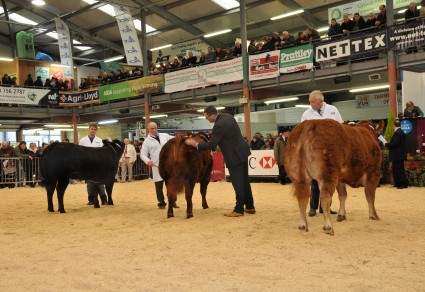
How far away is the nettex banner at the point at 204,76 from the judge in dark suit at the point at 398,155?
8995mm

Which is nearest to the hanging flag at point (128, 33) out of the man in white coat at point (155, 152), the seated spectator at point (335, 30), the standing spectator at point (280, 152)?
the seated spectator at point (335, 30)

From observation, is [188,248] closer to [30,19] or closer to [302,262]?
[302,262]

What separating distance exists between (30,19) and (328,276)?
109 feet

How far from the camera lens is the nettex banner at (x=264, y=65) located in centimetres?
1866

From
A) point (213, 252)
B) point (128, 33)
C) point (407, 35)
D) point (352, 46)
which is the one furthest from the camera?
point (128, 33)

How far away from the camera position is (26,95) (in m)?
26.3

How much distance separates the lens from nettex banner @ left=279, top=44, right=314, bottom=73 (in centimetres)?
1755

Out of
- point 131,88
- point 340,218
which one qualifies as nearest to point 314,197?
point 340,218

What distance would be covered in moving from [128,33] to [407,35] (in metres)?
12.8

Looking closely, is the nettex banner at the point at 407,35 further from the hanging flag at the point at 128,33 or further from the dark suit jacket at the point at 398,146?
the hanging flag at the point at 128,33

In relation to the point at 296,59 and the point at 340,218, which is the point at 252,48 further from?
the point at 340,218

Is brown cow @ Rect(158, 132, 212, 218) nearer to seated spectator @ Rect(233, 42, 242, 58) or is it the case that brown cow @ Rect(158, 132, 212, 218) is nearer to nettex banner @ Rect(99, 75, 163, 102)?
seated spectator @ Rect(233, 42, 242, 58)

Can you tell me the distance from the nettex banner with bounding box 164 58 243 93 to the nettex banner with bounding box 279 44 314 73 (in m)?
2.18

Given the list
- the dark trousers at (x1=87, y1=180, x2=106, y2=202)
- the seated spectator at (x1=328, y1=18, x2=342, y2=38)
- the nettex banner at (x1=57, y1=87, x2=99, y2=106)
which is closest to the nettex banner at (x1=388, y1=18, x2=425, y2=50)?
the seated spectator at (x1=328, y1=18, x2=342, y2=38)
